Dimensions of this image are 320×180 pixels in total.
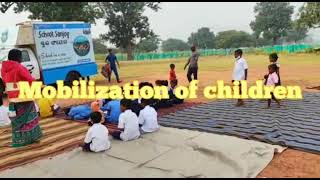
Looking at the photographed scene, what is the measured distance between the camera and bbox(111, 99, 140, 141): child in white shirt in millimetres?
6312

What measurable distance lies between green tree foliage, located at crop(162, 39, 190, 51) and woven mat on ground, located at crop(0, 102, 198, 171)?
8834 centimetres

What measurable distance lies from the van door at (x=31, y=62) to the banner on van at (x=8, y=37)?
654 mm

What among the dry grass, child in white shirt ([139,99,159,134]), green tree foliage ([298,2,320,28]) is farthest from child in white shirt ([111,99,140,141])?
green tree foliage ([298,2,320,28])

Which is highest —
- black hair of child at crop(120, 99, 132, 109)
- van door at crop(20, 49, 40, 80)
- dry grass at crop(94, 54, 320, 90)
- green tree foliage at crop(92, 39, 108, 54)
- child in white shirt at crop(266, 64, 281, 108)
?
green tree foliage at crop(92, 39, 108, 54)

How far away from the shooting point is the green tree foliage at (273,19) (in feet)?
231

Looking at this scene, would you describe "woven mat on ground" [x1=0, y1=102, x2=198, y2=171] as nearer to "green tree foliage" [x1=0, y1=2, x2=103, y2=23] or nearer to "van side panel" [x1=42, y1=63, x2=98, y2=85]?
"van side panel" [x1=42, y1=63, x2=98, y2=85]

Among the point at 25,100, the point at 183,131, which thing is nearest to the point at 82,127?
the point at 25,100

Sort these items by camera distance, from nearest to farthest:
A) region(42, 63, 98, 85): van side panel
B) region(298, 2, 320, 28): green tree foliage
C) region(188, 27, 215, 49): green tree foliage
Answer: region(42, 63, 98, 85): van side panel
region(298, 2, 320, 28): green tree foliage
region(188, 27, 215, 49): green tree foliage

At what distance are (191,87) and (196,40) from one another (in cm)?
7751

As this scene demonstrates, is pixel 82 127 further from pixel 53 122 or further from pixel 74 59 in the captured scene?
pixel 74 59

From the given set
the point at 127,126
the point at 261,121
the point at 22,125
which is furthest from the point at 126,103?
the point at 261,121

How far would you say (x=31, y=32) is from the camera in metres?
12.7

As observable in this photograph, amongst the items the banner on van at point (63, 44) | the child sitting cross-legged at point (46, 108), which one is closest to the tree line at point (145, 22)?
the banner on van at point (63, 44)

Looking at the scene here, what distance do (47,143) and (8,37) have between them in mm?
7956
